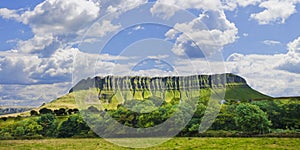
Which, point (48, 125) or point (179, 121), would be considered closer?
point (179, 121)

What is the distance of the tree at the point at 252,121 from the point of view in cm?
5859

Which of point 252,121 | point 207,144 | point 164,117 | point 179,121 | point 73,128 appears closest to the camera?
point 207,144

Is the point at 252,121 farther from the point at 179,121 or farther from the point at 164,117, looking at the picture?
the point at 164,117

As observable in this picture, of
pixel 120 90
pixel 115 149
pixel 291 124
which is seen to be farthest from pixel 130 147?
pixel 291 124

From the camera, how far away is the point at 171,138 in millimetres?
52781

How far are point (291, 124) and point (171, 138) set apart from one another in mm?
28542

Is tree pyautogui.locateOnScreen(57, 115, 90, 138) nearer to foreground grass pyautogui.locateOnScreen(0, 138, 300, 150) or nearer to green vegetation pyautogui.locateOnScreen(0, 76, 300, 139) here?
green vegetation pyautogui.locateOnScreen(0, 76, 300, 139)

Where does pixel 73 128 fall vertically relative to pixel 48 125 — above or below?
below

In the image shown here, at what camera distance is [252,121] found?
59438mm

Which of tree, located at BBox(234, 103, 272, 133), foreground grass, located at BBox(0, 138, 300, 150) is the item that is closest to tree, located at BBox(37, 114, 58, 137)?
foreground grass, located at BBox(0, 138, 300, 150)

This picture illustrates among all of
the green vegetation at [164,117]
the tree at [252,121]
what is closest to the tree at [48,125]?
the green vegetation at [164,117]

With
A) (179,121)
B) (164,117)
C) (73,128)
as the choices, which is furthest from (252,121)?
(73,128)

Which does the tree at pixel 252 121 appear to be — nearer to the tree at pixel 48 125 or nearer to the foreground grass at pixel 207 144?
the foreground grass at pixel 207 144

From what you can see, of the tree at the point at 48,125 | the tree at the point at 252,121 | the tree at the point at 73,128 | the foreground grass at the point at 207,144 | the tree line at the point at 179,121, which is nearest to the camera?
the foreground grass at the point at 207,144
